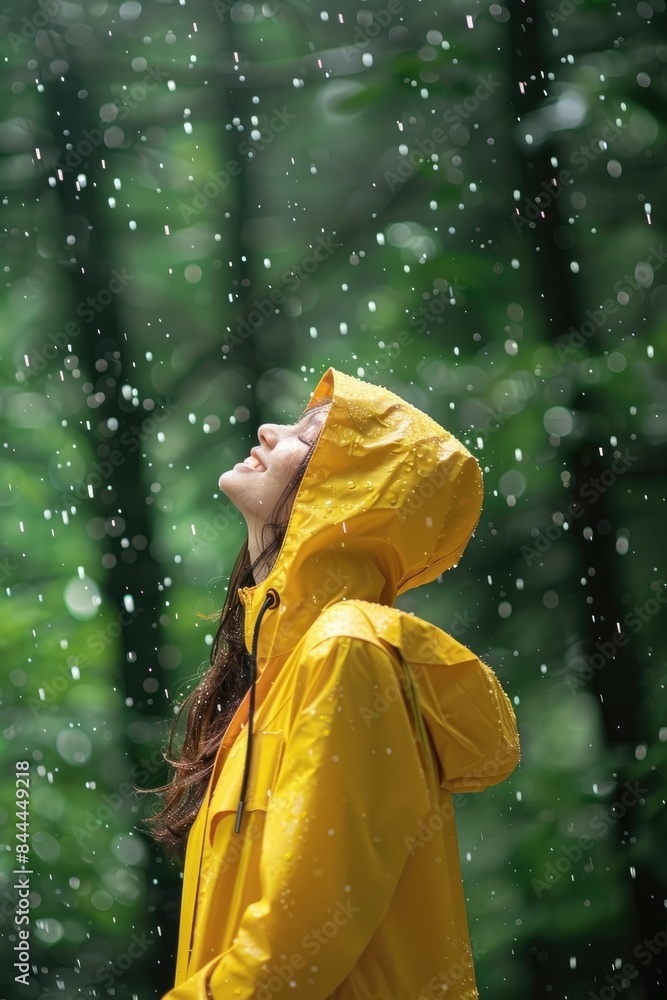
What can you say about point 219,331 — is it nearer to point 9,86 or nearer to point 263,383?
point 263,383

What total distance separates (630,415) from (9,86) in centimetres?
228

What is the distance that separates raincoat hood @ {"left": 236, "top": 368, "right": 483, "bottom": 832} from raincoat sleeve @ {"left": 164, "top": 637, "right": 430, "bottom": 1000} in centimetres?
18

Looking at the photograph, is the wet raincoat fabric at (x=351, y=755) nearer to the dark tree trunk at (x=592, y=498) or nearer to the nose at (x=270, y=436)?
the nose at (x=270, y=436)

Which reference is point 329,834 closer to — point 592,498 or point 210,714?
point 210,714

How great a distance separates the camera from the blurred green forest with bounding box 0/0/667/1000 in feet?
9.58

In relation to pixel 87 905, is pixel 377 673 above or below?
above

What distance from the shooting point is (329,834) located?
103 cm

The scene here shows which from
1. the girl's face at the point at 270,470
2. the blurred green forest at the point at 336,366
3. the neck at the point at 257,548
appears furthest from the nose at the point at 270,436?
the blurred green forest at the point at 336,366

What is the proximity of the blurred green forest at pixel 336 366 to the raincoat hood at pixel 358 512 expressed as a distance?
161 centimetres

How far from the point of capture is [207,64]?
3303 mm

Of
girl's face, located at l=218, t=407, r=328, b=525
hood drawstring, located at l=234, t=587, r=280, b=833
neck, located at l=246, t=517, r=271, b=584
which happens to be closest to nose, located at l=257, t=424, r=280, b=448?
girl's face, located at l=218, t=407, r=328, b=525

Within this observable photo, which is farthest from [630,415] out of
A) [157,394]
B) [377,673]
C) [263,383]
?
[377,673]

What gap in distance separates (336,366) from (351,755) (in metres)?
2.17

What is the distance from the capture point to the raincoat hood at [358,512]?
4.24 feet
